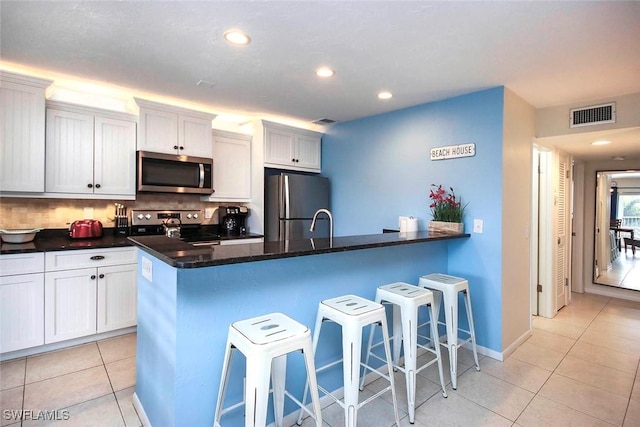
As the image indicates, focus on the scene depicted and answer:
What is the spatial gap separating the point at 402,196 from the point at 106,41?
114 inches

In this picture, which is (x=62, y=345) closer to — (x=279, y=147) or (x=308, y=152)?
(x=279, y=147)

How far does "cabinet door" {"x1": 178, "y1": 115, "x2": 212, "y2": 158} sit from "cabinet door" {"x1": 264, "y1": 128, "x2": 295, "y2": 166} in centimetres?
71

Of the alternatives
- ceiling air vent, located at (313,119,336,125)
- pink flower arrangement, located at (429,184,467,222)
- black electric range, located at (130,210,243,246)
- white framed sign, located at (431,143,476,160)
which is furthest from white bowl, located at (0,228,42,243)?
white framed sign, located at (431,143,476,160)

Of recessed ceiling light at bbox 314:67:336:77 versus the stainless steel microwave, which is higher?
recessed ceiling light at bbox 314:67:336:77

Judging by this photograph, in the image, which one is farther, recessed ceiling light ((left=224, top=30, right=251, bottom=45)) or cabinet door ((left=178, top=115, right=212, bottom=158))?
cabinet door ((left=178, top=115, right=212, bottom=158))

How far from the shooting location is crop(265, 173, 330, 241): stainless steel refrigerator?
12.8ft

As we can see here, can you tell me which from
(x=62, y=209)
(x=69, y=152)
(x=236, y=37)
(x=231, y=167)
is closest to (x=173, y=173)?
(x=231, y=167)

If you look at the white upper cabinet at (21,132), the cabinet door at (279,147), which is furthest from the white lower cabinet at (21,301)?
the cabinet door at (279,147)

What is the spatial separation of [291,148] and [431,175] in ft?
6.16

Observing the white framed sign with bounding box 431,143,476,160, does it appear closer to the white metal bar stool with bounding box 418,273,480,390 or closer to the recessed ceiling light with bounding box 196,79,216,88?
the white metal bar stool with bounding box 418,273,480,390

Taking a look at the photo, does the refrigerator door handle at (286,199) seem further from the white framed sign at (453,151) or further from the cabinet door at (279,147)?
the white framed sign at (453,151)

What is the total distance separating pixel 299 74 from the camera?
8.52 ft

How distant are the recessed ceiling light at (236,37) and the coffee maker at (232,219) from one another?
228 centimetres

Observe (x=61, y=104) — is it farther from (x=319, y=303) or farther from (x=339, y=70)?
(x=319, y=303)
